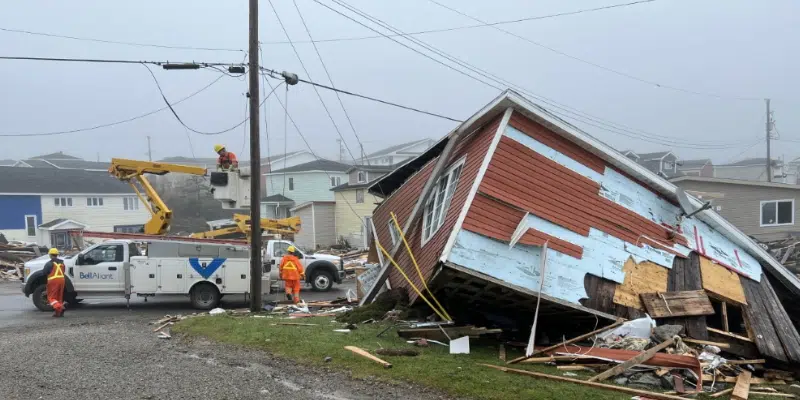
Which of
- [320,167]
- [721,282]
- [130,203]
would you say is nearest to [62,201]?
[130,203]

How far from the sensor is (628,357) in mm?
8609

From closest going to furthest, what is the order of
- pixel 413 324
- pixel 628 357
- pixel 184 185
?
pixel 628 357 → pixel 413 324 → pixel 184 185

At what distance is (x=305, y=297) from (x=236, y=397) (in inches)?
533

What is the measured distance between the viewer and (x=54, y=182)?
152 ft

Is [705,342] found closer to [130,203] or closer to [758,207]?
[758,207]

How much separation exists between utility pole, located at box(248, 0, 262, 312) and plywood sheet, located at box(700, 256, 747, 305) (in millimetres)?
9851

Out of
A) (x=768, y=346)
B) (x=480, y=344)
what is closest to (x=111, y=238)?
(x=480, y=344)

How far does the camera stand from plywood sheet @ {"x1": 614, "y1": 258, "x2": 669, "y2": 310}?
1038 centimetres

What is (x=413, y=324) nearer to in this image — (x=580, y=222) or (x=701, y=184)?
(x=580, y=222)

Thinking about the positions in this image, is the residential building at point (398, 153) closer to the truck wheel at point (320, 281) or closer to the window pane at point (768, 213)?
the window pane at point (768, 213)

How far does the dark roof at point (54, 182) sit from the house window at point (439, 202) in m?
41.3

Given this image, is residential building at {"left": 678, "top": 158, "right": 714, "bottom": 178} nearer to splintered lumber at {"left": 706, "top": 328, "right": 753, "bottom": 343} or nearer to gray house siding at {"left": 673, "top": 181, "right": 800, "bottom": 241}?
gray house siding at {"left": 673, "top": 181, "right": 800, "bottom": 241}

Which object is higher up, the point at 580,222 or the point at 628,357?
the point at 580,222

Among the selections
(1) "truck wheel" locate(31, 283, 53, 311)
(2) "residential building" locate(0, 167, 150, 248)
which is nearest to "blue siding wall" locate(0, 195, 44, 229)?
(2) "residential building" locate(0, 167, 150, 248)
